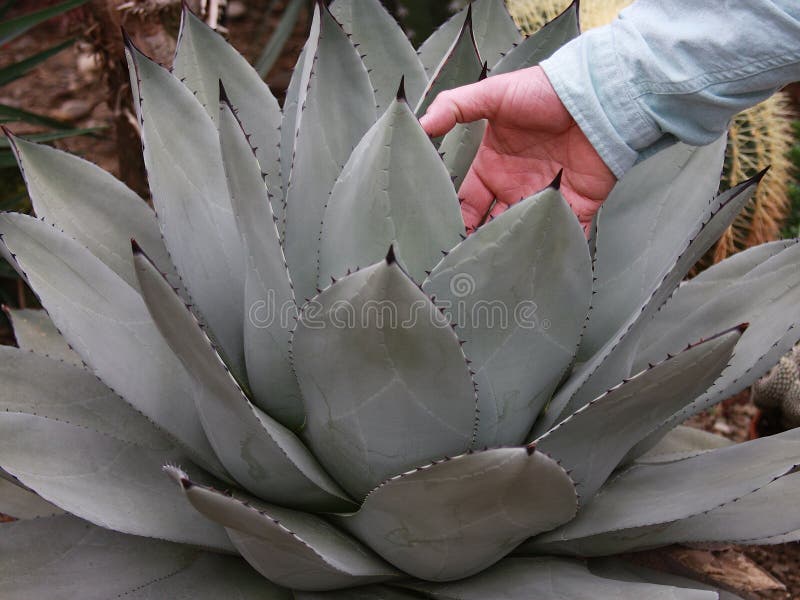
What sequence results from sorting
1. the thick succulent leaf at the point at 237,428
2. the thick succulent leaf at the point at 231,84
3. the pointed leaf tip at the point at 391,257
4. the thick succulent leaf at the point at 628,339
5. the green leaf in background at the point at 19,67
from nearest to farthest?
the pointed leaf tip at the point at 391,257, the thick succulent leaf at the point at 237,428, the thick succulent leaf at the point at 628,339, the thick succulent leaf at the point at 231,84, the green leaf in background at the point at 19,67

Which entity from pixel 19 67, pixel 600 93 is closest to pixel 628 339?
pixel 600 93

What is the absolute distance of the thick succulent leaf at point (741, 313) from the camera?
1396mm

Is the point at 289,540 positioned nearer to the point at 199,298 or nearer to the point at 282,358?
the point at 282,358

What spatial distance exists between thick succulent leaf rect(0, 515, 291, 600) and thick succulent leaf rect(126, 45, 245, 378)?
302 mm

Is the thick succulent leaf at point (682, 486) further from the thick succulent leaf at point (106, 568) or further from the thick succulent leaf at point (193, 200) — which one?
the thick succulent leaf at point (193, 200)

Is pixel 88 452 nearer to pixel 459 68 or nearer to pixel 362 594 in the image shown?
pixel 362 594

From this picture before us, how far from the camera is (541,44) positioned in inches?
59.7

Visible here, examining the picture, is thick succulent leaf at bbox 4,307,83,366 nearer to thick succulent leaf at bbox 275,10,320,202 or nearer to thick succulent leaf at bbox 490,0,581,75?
A: thick succulent leaf at bbox 275,10,320,202

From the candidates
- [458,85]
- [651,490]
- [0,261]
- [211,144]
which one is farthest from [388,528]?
[0,261]

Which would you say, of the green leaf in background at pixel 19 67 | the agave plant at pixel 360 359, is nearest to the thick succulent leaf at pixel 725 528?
the agave plant at pixel 360 359

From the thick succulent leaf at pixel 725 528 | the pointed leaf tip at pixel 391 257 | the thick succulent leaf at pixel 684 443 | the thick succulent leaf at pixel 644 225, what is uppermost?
the pointed leaf tip at pixel 391 257

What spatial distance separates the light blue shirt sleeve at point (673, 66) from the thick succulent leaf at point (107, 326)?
2.56ft

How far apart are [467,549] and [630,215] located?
2.14 feet

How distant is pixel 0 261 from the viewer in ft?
7.34
